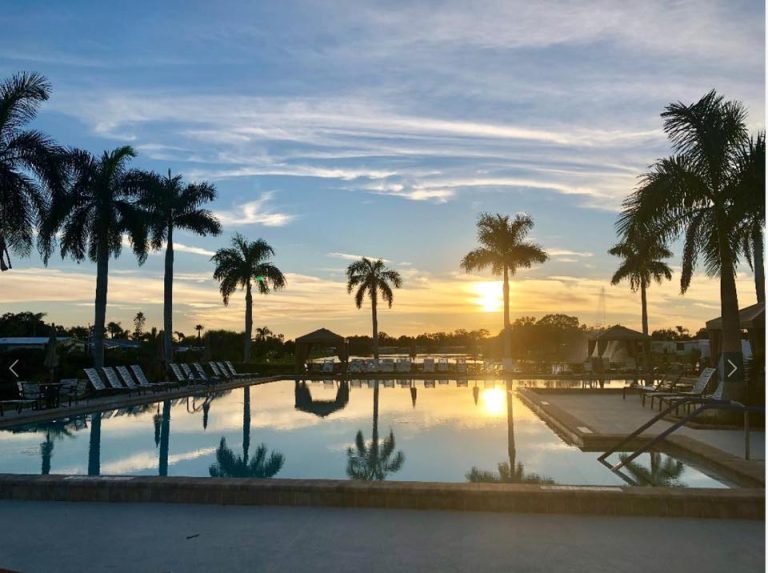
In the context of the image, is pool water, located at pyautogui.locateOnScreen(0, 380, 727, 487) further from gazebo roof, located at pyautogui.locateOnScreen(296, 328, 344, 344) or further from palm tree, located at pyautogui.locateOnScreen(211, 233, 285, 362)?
palm tree, located at pyautogui.locateOnScreen(211, 233, 285, 362)

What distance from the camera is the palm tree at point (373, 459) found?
8.43 metres

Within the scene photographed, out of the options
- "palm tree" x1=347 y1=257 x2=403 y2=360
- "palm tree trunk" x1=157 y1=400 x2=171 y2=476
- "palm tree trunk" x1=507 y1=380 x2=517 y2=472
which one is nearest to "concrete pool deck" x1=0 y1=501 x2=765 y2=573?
"palm tree trunk" x1=157 y1=400 x2=171 y2=476

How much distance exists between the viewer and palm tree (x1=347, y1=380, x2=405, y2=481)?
27.7 ft

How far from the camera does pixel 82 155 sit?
21.6 meters

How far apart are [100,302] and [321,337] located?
9909 mm

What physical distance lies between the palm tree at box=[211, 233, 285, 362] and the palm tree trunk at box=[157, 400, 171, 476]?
18.8 metres

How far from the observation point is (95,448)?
10.5 meters

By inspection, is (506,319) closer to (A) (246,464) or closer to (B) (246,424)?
(B) (246,424)

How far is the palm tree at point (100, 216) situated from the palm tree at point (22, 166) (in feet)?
9.31

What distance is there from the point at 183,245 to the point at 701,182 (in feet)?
68.4

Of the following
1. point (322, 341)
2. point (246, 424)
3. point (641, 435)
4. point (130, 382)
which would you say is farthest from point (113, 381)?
point (641, 435)

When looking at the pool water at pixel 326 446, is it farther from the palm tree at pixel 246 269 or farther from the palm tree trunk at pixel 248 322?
the palm tree at pixel 246 269

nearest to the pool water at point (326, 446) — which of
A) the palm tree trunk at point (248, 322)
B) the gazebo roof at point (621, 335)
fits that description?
the gazebo roof at point (621, 335)

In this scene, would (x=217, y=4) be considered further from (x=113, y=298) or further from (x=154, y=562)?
(x=113, y=298)
